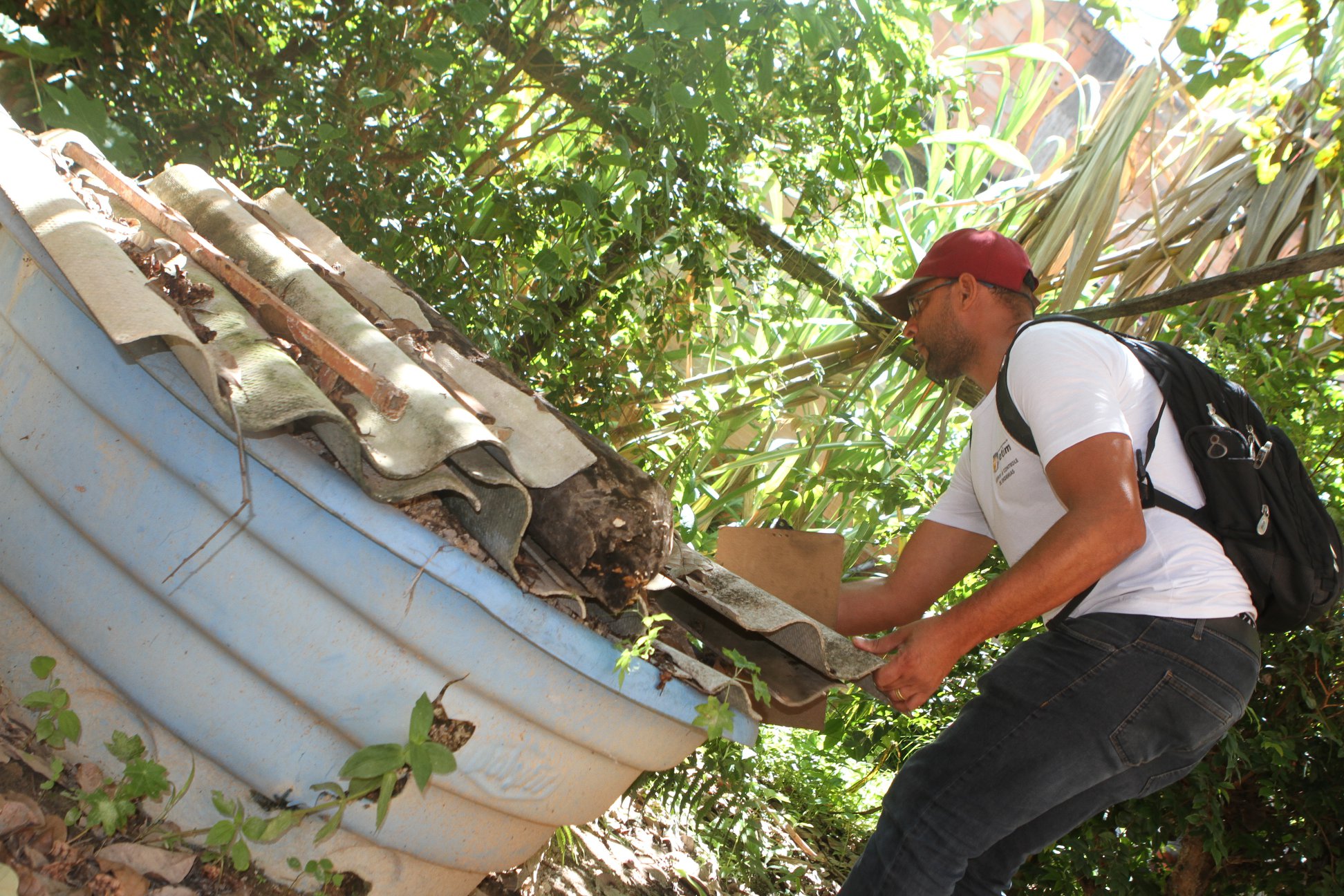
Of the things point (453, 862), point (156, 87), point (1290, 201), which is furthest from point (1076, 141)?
point (453, 862)

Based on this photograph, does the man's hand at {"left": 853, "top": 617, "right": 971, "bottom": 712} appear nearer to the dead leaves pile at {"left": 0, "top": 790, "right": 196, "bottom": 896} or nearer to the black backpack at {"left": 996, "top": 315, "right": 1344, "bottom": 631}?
the black backpack at {"left": 996, "top": 315, "right": 1344, "bottom": 631}

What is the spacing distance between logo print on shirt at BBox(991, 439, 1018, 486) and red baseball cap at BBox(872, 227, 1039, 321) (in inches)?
16.6

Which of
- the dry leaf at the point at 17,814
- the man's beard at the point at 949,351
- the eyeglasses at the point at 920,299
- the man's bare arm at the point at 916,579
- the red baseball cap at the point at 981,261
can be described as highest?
the red baseball cap at the point at 981,261

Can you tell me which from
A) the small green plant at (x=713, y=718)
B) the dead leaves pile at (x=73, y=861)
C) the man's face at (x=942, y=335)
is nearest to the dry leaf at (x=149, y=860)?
the dead leaves pile at (x=73, y=861)

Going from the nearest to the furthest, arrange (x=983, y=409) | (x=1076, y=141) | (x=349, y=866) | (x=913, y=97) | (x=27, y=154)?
(x=349, y=866) < (x=27, y=154) < (x=983, y=409) < (x=913, y=97) < (x=1076, y=141)

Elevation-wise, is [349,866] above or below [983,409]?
below

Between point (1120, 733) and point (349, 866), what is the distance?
129 cm

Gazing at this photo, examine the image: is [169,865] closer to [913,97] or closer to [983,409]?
[983,409]

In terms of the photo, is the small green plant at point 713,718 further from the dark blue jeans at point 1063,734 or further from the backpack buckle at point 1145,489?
the backpack buckle at point 1145,489

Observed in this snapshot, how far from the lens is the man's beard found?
7.65 ft

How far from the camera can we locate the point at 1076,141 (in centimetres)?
399

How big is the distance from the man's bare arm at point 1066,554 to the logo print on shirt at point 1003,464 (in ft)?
0.82

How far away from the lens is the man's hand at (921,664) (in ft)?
5.94

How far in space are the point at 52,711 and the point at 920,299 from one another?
1916 millimetres
